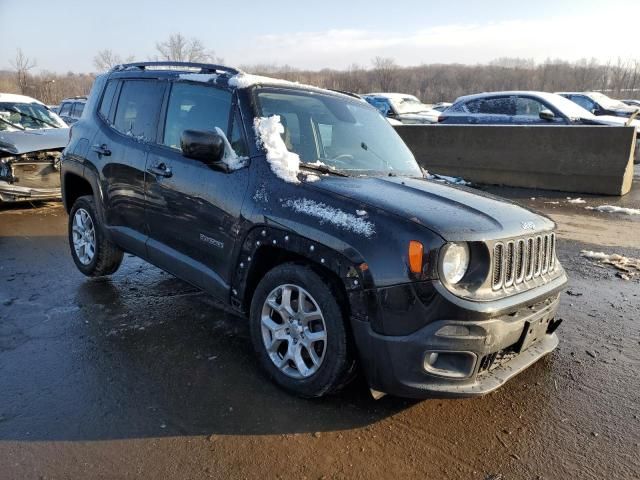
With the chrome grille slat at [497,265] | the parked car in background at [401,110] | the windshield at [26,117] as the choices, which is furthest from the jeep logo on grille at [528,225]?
the parked car in background at [401,110]

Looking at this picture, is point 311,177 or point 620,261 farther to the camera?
point 620,261

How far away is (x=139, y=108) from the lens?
14.6 ft

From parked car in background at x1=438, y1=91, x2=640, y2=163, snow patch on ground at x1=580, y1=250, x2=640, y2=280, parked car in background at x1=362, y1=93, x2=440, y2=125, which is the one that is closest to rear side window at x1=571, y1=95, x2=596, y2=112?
parked car in background at x1=362, y1=93, x2=440, y2=125

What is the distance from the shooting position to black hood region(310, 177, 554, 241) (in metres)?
2.74

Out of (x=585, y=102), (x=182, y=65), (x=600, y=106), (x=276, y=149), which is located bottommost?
Result: (x=276, y=149)

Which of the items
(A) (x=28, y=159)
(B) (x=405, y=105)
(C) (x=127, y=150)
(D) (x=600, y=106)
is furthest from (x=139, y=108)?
(D) (x=600, y=106)

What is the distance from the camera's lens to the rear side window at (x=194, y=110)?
3699 millimetres

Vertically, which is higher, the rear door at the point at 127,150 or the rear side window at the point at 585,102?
the rear side window at the point at 585,102

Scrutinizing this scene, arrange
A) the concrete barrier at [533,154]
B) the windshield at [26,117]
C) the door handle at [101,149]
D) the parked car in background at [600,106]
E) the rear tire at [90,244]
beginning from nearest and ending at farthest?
the door handle at [101,149]
the rear tire at [90,244]
the windshield at [26,117]
the concrete barrier at [533,154]
the parked car in background at [600,106]

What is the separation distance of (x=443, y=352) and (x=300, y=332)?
2.86 ft

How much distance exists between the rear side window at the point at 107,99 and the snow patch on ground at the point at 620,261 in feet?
18.1

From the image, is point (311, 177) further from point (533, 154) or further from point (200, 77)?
point (533, 154)

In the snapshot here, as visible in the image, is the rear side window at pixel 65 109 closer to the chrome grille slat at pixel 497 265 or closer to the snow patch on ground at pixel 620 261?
the snow patch on ground at pixel 620 261

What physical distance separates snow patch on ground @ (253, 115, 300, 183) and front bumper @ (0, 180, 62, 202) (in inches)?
246
